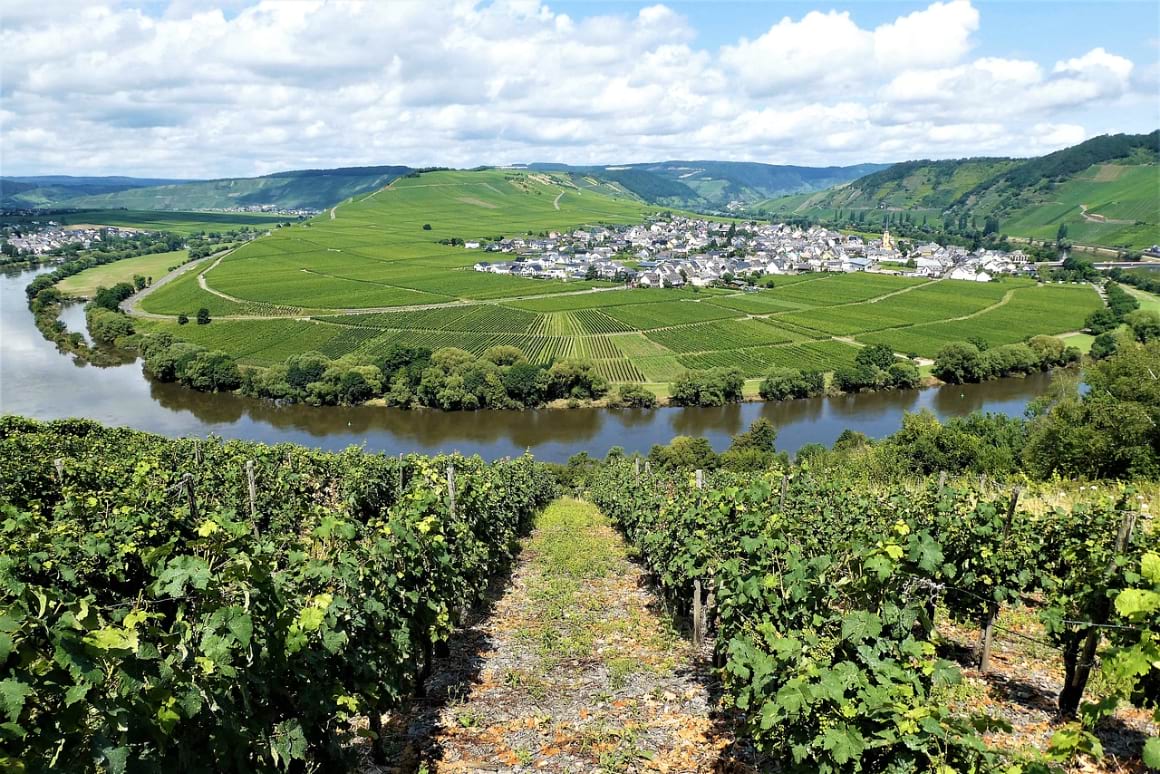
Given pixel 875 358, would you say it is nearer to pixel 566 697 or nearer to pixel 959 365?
pixel 959 365

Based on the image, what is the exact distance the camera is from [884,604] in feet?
16.7

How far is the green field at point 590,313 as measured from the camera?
65688mm

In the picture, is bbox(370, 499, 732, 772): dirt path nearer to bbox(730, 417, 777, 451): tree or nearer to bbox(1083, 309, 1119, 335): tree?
bbox(730, 417, 777, 451): tree

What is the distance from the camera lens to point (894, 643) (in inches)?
193

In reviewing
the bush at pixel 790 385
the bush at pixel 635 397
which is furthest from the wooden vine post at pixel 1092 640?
the bush at pixel 790 385

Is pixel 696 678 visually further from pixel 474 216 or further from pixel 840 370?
pixel 474 216

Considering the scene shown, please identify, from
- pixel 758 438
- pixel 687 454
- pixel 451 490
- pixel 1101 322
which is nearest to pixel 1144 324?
pixel 1101 322

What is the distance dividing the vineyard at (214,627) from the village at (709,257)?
338 ft

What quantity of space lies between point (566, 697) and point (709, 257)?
458ft

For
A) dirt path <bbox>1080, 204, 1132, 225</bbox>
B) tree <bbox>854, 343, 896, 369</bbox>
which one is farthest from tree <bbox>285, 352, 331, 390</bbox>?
dirt path <bbox>1080, 204, 1132, 225</bbox>

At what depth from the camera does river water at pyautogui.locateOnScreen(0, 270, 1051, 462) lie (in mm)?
46406

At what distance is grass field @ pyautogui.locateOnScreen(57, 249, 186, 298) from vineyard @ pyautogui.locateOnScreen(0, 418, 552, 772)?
10853 cm

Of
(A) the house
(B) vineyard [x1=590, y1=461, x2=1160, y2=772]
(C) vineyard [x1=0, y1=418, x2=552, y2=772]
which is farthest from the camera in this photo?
(A) the house

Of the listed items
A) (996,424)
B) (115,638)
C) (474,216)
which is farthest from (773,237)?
(115,638)
